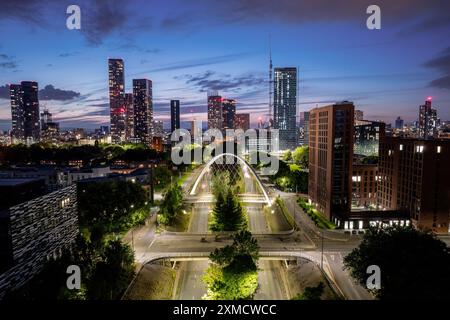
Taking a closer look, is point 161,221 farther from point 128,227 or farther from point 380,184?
point 380,184

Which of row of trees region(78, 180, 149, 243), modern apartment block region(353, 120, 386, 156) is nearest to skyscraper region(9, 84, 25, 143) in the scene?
row of trees region(78, 180, 149, 243)

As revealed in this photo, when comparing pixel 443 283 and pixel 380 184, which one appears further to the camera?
pixel 380 184

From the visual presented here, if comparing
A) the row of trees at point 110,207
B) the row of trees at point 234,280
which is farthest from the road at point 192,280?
the row of trees at point 110,207

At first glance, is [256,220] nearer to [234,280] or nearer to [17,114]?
[234,280]

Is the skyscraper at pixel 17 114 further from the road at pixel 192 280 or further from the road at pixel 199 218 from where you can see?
the road at pixel 192 280

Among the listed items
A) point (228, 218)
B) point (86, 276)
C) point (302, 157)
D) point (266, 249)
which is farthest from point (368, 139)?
point (86, 276)
